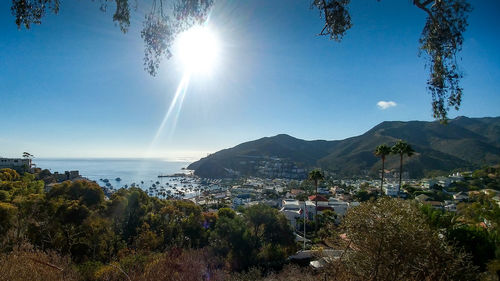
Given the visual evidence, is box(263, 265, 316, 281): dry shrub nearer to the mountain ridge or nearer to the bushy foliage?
the bushy foliage

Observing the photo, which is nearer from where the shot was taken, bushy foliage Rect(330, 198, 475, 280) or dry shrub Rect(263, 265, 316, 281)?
bushy foliage Rect(330, 198, 475, 280)

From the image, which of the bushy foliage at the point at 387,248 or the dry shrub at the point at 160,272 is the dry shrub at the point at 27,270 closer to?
the dry shrub at the point at 160,272

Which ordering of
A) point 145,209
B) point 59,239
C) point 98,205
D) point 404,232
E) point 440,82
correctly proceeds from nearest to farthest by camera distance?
point 404,232, point 440,82, point 59,239, point 98,205, point 145,209

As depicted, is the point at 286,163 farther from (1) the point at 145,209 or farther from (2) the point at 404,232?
(2) the point at 404,232

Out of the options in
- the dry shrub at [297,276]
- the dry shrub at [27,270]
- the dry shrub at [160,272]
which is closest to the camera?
the dry shrub at [27,270]

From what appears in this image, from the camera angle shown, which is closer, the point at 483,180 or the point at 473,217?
the point at 473,217

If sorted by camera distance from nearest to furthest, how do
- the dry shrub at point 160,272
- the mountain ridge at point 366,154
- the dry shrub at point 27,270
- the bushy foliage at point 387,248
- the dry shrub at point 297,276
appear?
the bushy foliage at point 387,248, the dry shrub at point 27,270, the dry shrub at point 160,272, the dry shrub at point 297,276, the mountain ridge at point 366,154

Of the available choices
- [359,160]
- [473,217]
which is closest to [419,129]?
[359,160]

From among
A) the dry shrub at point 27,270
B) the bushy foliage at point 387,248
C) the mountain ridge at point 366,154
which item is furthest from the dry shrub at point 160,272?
the mountain ridge at point 366,154

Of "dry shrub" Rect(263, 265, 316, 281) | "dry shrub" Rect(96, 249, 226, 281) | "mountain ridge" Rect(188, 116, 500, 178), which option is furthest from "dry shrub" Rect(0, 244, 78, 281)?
"mountain ridge" Rect(188, 116, 500, 178)

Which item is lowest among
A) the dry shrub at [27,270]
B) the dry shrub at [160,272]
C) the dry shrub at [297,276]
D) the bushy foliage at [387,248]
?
the dry shrub at [297,276]

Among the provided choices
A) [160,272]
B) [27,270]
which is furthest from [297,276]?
[27,270]
